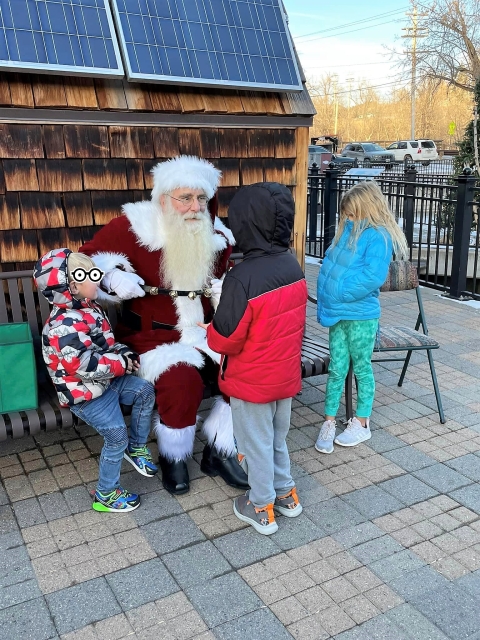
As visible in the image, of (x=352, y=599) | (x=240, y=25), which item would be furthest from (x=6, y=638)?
(x=240, y=25)

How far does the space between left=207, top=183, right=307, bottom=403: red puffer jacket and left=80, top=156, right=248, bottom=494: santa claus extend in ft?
1.77

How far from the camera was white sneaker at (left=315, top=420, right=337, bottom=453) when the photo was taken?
3479mm

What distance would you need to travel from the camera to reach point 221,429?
3152 millimetres

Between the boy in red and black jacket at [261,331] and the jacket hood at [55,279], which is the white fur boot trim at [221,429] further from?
the jacket hood at [55,279]

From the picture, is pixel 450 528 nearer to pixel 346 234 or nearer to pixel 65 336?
pixel 346 234

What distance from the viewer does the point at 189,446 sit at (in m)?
3.07

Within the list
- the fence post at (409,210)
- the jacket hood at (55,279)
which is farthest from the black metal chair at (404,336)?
the fence post at (409,210)

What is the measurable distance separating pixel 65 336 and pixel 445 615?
1954mm

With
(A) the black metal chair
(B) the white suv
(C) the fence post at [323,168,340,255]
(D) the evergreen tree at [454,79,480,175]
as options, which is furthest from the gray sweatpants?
(B) the white suv

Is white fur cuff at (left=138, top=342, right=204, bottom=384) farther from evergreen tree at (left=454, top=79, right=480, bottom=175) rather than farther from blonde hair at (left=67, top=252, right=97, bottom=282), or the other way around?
evergreen tree at (left=454, top=79, right=480, bottom=175)

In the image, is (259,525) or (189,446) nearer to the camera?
(259,525)

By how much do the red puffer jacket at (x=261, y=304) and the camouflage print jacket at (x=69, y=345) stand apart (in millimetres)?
589

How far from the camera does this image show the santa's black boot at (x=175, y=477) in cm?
303

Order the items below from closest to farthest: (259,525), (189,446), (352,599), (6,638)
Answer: (6,638) < (352,599) < (259,525) < (189,446)
